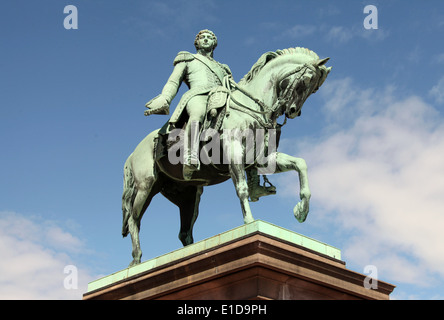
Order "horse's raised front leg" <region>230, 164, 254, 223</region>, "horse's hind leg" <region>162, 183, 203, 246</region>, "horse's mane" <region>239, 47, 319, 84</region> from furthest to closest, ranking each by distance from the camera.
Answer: "horse's hind leg" <region>162, 183, 203, 246</region> < "horse's mane" <region>239, 47, 319, 84</region> < "horse's raised front leg" <region>230, 164, 254, 223</region>

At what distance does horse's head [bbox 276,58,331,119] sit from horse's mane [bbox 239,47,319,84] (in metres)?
0.38

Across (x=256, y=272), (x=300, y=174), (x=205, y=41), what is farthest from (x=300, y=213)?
(x=205, y=41)

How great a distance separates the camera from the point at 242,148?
519 inches

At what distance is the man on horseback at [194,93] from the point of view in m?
13.6

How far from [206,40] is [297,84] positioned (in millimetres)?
2873

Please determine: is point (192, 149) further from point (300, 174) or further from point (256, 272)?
point (256, 272)

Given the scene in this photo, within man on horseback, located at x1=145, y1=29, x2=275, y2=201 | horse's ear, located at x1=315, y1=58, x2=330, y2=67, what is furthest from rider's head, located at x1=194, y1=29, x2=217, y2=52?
horse's ear, located at x1=315, y1=58, x2=330, y2=67

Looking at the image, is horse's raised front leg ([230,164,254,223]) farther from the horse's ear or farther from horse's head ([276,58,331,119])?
the horse's ear

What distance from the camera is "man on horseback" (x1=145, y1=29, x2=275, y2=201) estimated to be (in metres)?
13.6

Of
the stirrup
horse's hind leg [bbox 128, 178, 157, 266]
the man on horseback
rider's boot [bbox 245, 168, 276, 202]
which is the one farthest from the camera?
horse's hind leg [bbox 128, 178, 157, 266]
